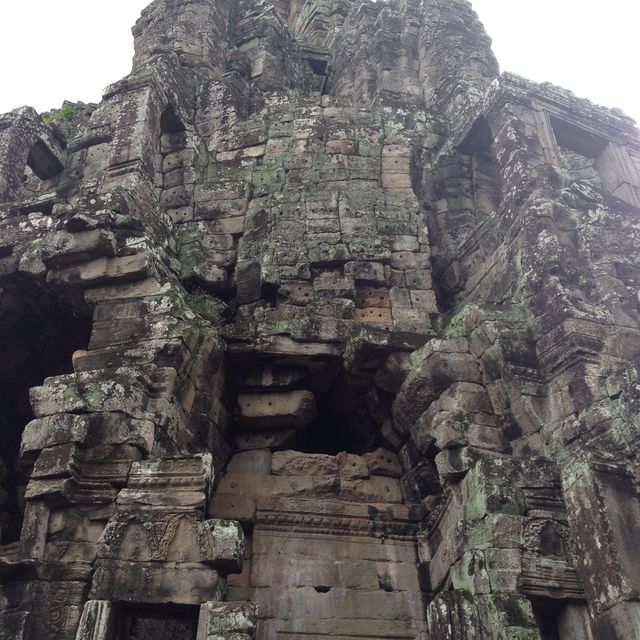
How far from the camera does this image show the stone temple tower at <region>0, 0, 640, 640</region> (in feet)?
22.6

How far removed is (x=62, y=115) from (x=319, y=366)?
9244 mm

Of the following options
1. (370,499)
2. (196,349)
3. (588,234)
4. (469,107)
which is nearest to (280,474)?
(370,499)

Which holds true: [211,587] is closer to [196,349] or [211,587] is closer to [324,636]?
[324,636]

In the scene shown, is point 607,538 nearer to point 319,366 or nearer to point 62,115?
point 319,366

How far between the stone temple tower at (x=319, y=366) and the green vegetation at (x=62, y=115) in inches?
7.3

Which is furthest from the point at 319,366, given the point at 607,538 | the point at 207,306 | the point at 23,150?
the point at 23,150

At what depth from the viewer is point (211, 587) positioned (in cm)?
670

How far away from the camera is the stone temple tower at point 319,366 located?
6.89 metres

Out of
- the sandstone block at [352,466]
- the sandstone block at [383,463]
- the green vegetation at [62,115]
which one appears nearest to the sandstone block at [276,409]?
the sandstone block at [352,466]

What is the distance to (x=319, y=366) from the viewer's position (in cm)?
1025

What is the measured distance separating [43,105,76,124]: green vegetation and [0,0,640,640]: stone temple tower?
7.3 inches

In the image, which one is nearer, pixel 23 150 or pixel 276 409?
pixel 276 409

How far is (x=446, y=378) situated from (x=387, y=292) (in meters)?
2.48

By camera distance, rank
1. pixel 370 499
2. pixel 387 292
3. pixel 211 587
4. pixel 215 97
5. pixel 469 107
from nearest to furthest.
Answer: pixel 211 587 → pixel 370 499 → pixel 387 292 → pixel 469 107 → pixel 215 97
